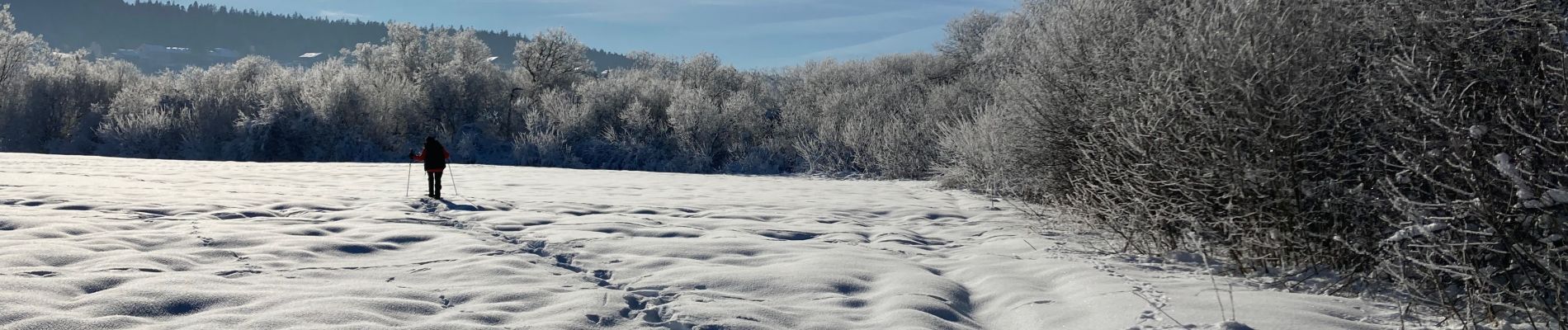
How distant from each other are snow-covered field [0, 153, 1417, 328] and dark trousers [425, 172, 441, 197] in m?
0.33

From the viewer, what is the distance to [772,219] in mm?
9055

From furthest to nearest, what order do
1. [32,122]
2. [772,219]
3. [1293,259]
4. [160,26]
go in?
[160,26] → [32,122] → [772,219] → [1293,259]

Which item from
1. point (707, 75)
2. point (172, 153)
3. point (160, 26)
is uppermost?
point (160, 26)

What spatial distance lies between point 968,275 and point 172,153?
3047 cm

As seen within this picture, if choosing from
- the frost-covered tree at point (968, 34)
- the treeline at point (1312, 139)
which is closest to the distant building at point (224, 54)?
the frost-covered tree at point (968, 34)

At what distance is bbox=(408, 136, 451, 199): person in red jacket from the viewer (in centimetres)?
1013

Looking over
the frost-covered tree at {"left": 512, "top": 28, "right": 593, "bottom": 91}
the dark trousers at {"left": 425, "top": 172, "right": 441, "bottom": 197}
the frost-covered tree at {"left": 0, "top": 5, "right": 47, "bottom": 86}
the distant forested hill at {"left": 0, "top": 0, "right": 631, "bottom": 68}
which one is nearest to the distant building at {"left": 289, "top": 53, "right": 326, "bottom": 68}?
the distant forested hill at {"left": 0, "top": 0, "right": 631, "bottom": 68}

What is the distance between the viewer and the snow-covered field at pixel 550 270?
4.12 meters

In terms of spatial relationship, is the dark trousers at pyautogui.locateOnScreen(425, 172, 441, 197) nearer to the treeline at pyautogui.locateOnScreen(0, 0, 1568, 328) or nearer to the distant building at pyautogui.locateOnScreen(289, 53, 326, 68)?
the treeline at pyautogui.locateOnScreen(0, 0, 1568, 328)

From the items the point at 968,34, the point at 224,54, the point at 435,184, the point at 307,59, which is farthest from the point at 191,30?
the point at 435,184

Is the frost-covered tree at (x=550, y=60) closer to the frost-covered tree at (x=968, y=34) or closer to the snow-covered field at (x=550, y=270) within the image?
the frost-covered tree at (x=968, y=34)

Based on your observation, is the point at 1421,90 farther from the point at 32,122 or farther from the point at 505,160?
the point at 32,122

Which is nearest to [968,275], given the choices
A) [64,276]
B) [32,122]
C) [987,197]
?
[64,276]

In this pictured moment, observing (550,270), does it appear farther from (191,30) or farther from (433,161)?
(191,30)
